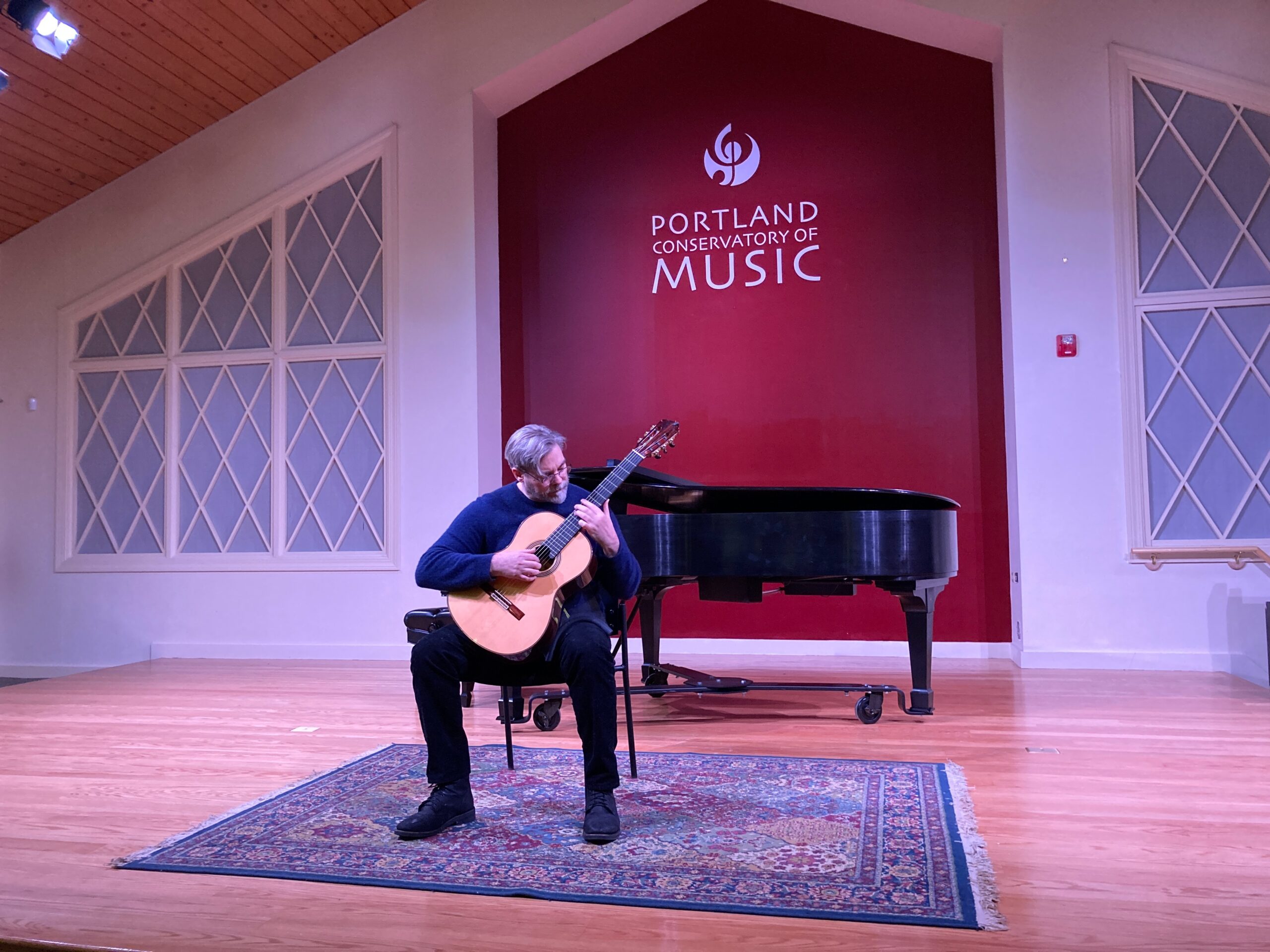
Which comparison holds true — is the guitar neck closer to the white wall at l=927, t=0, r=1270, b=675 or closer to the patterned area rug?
the patterned area rug

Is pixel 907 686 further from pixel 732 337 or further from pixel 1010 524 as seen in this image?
pixel 732 337

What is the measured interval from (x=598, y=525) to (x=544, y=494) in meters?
0.21

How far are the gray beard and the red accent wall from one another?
3112 millimetres

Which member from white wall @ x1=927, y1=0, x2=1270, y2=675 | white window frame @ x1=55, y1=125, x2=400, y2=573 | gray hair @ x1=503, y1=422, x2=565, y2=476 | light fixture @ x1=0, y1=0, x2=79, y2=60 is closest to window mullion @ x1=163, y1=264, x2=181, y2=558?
white window frame @ x1=55, y1=125, x2=400, y2=573

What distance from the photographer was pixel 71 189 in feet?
19.8

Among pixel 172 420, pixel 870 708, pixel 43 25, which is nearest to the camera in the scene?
pixel 870 708

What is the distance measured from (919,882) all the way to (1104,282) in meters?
3.84

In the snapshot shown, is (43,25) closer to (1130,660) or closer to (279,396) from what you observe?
(279,396)

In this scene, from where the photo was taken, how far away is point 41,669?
6.07 meters

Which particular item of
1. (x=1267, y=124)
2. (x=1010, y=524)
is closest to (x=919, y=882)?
(x=1010, y=524)

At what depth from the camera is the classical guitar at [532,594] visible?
2283 mm

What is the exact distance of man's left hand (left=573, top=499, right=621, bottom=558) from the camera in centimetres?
232

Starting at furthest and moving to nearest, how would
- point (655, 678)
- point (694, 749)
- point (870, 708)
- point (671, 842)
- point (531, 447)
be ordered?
point (655, 678) → point (870, 708) → point (694, 749) → point (531, 447) → point (671, 842)

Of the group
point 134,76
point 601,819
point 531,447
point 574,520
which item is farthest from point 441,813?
point 134,76
